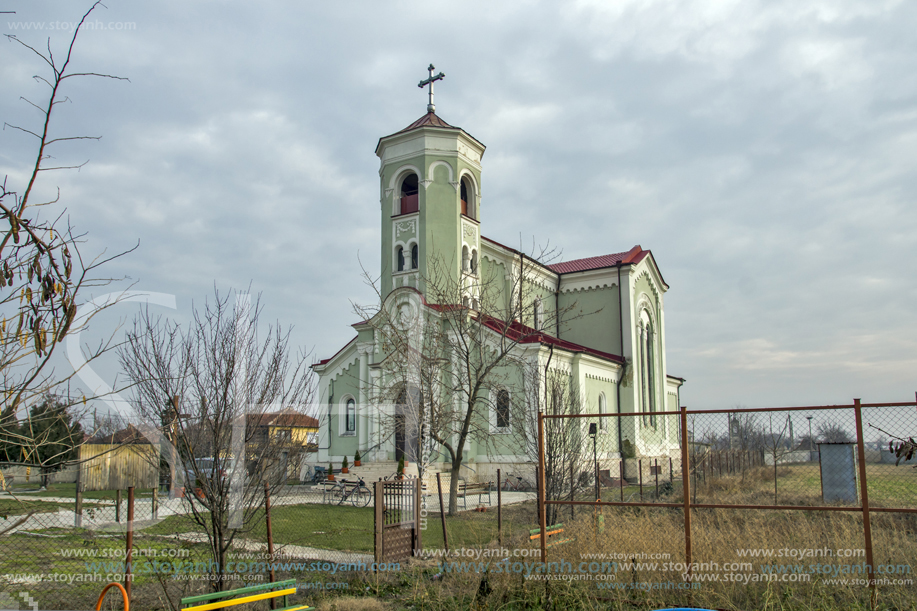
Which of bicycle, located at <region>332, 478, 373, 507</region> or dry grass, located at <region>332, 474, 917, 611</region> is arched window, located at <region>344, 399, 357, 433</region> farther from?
dry grass, located at <region>332, 474, 917, 611</region>

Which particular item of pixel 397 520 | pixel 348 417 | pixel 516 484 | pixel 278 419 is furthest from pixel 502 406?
pixel 278 419

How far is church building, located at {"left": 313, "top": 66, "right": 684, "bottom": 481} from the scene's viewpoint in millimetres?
25531

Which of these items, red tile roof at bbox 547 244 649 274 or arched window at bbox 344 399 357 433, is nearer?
arched window at bbox 344 399 357 433

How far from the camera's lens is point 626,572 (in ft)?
26.2

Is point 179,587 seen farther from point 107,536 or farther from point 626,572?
point 107,536

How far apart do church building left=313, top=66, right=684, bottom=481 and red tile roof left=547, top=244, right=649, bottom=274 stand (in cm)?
30

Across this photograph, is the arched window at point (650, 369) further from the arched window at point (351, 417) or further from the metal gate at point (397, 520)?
the metal gate at point (397, 520)

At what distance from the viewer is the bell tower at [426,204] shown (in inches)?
1057

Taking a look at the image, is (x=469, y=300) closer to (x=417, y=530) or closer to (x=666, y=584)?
(x=417, y=530)

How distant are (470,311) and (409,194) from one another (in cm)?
717

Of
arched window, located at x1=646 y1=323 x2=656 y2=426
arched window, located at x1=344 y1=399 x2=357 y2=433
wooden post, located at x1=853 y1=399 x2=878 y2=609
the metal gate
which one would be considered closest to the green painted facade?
arched window, located at x1=344 y1=399 x2=357 y2=433

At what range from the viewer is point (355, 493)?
823 inches

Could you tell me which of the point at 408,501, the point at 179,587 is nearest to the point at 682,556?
the point at 408,501

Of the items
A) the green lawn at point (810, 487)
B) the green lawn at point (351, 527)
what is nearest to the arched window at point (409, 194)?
the green lawn at point (351, 527)
